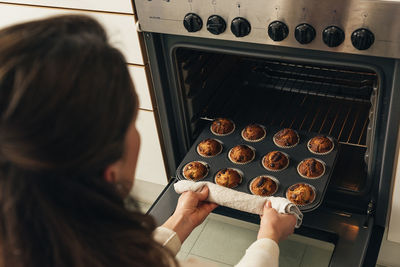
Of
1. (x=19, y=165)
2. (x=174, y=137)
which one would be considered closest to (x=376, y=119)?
(x=174, y=137)

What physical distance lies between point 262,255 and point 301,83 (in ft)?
2.99

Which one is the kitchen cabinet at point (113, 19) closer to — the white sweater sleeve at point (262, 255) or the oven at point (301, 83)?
the oven at point (301, 83)

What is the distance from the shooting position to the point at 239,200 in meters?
1.31

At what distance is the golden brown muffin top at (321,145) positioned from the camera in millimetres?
1471

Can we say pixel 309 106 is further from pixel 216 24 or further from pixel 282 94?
pixel 216 24

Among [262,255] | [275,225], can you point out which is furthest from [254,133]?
[262,255]

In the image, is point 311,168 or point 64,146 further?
point 311,168

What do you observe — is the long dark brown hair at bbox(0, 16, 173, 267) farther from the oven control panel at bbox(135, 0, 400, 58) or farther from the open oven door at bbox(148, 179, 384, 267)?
the open oven door at bbox(148, 179, 384, 267)

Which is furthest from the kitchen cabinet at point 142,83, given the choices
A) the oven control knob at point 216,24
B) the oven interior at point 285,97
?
the oven control knob at point 216,24

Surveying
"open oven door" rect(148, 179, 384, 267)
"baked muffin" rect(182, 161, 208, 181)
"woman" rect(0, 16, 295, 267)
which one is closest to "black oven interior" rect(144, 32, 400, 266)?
"open oven door" rect(148, 179, 384, 267)

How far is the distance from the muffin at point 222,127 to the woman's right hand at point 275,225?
17.1 inches

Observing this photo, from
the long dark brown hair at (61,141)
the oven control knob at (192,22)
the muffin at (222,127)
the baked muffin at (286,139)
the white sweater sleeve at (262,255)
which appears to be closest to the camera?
the long dark brown hair at (61,141)

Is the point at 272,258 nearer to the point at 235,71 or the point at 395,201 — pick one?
the point at 395,201

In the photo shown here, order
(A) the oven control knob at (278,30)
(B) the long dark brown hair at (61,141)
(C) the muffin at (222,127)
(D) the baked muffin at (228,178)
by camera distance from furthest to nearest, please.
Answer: (C) the muffin at (222,127) < (D) the baked muffin at (228,178) < (A) the oven control knob at (278,30) < (B) the long dark brown hair at (61,141)
